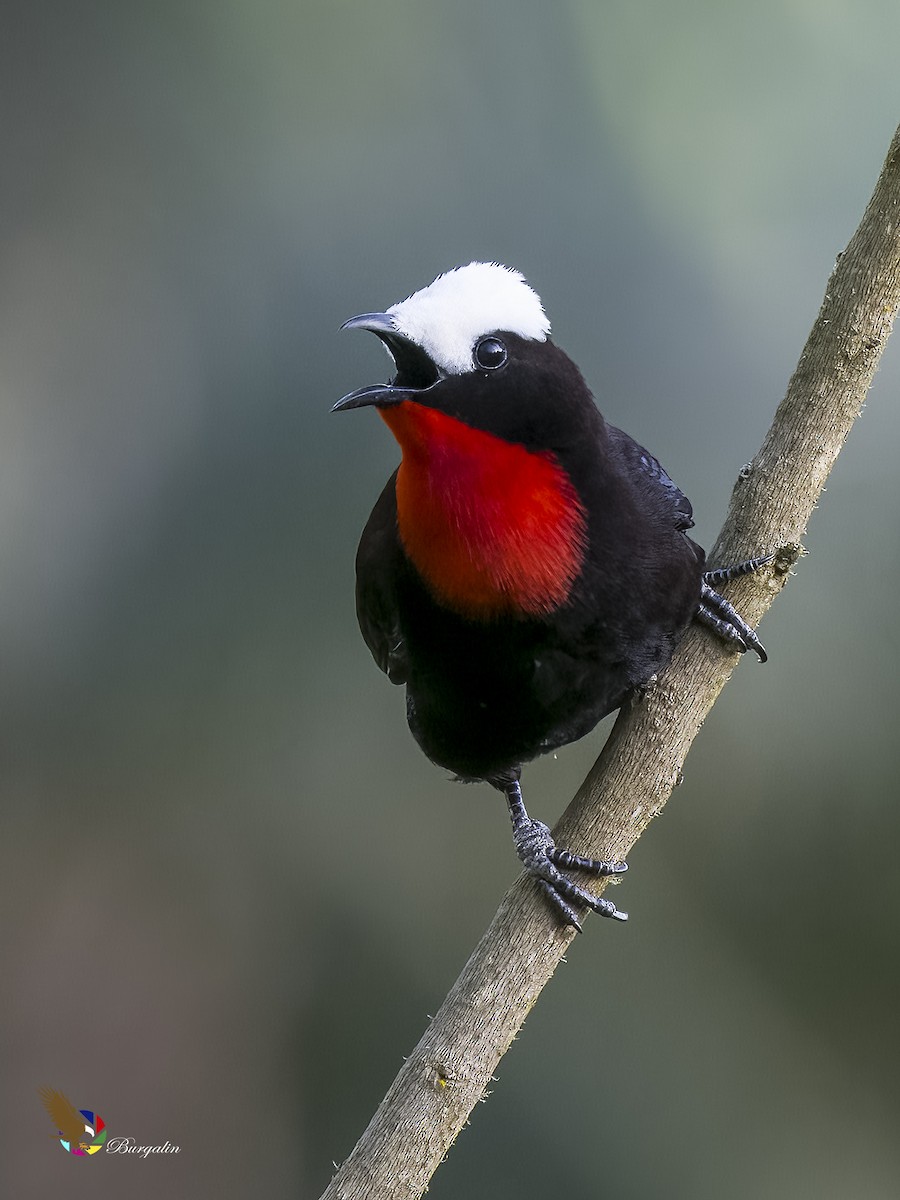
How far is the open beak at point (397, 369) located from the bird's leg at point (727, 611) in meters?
0.46

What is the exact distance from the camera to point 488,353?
3.83 feet

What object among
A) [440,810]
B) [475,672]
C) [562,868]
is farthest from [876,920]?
[475,672]

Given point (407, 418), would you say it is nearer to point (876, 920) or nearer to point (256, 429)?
point (256, 429)

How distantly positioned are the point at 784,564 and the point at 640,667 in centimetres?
18

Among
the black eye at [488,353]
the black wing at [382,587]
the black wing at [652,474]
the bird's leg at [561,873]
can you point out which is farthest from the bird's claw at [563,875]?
the black eye at [488,353]

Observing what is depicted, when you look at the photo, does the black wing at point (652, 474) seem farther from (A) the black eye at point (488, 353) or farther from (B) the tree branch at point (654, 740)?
(A) the black eye at point (488, 353)

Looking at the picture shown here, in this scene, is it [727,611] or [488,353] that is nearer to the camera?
[488,353]

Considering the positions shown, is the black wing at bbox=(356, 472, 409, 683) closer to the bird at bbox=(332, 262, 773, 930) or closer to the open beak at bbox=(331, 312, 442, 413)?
the bird at bbox=(332, 262, 773, 930)

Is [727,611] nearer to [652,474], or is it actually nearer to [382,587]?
[652,474]

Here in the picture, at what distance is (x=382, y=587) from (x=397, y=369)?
1.16ft

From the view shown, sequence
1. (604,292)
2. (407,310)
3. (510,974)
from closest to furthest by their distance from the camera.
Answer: (407,310)
(510,974)
(604,292)

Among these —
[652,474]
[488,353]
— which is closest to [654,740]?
[652,474]

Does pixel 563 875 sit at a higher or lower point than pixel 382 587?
lower

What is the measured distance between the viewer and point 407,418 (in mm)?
1148
